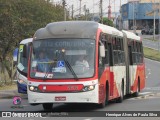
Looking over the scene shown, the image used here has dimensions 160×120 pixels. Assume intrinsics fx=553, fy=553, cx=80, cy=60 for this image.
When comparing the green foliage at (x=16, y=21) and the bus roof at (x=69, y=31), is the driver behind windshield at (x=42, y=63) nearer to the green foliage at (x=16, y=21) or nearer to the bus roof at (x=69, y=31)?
the bus roof at (x=69, y=31)

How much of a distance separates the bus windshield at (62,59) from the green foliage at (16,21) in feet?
53.6

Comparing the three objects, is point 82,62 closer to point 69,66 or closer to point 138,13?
point 69,66

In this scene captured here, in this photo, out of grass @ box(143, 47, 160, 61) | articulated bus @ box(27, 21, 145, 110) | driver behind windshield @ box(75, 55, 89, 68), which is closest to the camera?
articulated bus @ box(27, 21, 145, 110)

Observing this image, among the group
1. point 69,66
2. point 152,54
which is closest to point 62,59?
point 69,66

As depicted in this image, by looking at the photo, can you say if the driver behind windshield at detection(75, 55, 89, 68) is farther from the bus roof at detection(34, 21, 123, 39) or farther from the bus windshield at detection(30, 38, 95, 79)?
the bus roof at detection(34, 21, 123, 39)

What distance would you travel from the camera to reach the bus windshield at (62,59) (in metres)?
17.8

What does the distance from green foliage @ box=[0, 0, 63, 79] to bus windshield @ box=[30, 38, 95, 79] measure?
1634 centimetres

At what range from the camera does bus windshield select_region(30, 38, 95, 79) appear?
58.2 ft

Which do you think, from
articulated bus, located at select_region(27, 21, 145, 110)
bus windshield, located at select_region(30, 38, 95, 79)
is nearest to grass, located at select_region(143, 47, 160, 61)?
articulated bus, located at select_region(27, 21, 145, 110)

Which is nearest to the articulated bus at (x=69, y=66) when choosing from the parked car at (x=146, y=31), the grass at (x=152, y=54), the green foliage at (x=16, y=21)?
the green foliage at (x=16, y=21)

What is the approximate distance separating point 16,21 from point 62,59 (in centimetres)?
1806

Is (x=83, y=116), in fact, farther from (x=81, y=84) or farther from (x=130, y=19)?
(x=130, y=19)

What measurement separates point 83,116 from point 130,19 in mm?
129906

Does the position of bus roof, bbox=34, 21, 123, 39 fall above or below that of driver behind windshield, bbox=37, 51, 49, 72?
above
